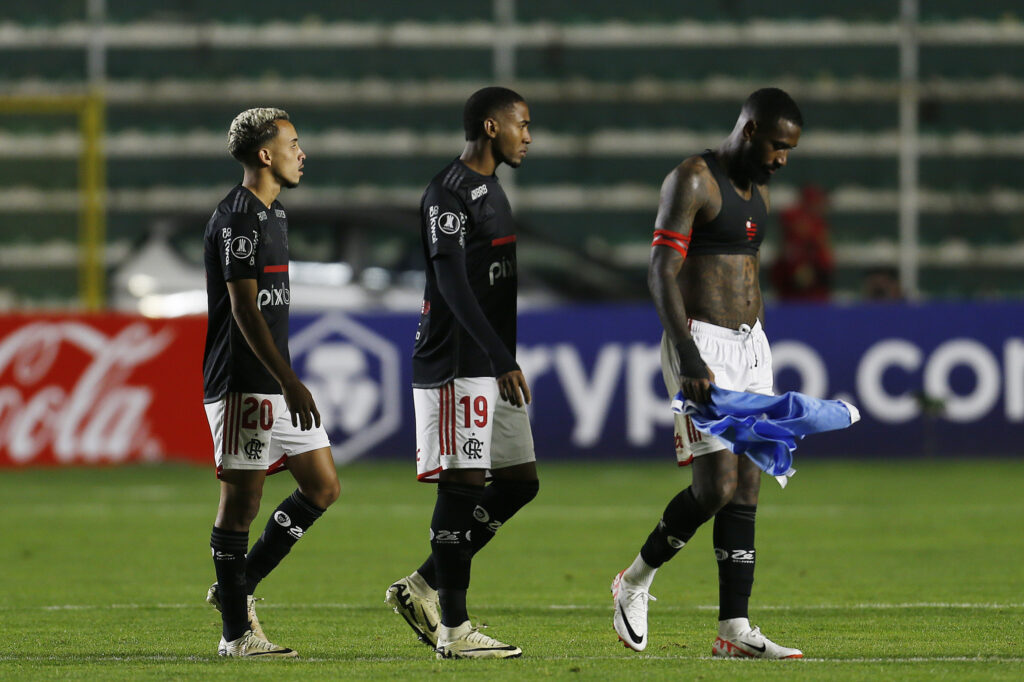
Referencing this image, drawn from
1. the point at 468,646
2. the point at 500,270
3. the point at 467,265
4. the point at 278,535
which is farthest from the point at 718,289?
the point at 278,535

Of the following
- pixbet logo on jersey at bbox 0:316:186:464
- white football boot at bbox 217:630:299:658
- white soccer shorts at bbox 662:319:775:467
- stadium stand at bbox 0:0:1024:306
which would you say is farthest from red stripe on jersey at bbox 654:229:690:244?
stadium stand at bbox 0:0:1024:306

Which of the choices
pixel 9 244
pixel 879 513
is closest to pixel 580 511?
pixel 879 513

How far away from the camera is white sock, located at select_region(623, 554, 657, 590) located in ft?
21.3

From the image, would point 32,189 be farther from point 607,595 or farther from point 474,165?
point 474,165

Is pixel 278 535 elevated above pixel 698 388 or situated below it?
below

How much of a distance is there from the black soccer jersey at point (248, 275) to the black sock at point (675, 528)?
145 cm

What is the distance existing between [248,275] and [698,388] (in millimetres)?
1593

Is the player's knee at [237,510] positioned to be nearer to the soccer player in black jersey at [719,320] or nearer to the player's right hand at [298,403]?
the player's right hand at [298,403]

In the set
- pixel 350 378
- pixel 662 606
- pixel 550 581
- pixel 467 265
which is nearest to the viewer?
pixel 467 265

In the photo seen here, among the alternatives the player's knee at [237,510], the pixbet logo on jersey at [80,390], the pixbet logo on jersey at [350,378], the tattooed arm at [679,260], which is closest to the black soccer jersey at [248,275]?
the player's knee at [237,510]

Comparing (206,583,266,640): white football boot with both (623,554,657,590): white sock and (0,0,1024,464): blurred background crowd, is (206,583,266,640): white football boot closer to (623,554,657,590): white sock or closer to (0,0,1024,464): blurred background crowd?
(623,554,657,590): white sock

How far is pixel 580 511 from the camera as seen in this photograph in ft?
40.9

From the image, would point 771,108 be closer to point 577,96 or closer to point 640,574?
point 640,574

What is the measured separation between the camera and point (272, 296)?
6.39 m
